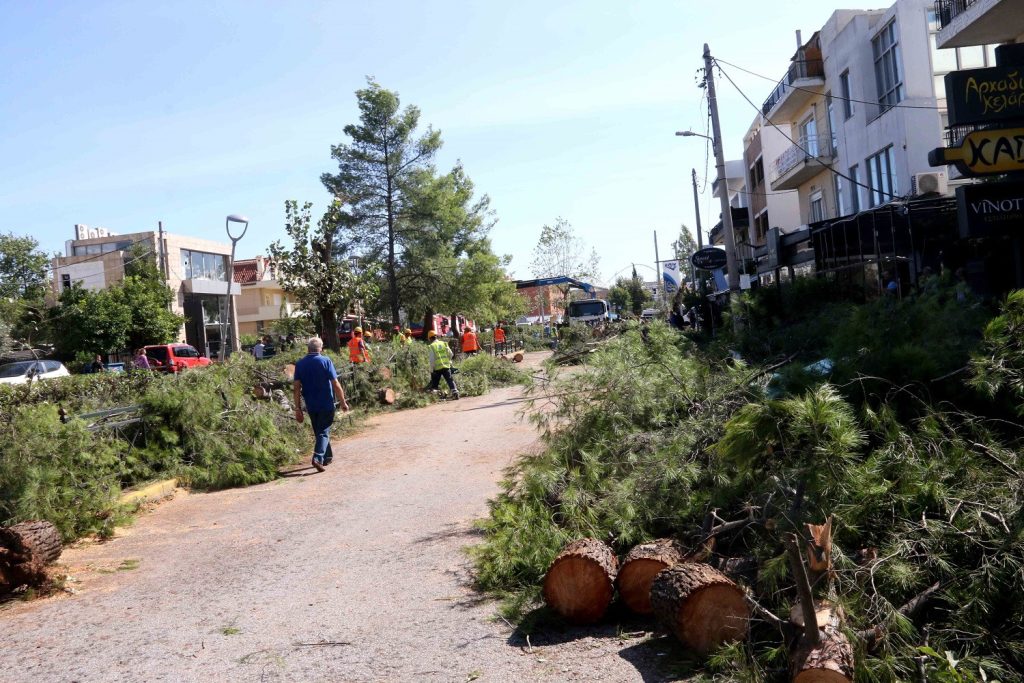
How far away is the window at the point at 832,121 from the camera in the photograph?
108 ft

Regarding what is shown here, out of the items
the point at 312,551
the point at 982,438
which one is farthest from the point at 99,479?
the point at 982,438

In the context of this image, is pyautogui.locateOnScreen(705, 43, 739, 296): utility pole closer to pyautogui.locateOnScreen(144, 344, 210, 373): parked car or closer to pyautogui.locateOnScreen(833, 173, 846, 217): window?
pyautogui.locateOnScreen(833, 173, 846, 217): window

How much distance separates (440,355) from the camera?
1984cm

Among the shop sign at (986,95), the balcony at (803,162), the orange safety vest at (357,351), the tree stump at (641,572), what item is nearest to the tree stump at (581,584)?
the tree stump at (641,572)

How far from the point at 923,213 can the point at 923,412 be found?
1037 cm

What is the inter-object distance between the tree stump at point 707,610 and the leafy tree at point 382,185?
121 feet

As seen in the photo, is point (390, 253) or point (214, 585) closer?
point (214, 585)

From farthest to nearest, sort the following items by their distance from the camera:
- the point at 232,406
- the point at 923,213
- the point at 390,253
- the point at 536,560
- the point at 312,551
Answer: the point at 390,253 → the point at 923,213 → the point at 232,406 → the point at 312,551 → the point at 536,560

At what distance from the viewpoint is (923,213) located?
15.0 m

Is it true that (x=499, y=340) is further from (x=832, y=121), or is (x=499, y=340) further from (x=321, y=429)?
A: (x=321, y=429)

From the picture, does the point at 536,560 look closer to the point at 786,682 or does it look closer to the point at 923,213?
the point at 786,682

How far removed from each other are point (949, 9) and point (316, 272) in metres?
16.3

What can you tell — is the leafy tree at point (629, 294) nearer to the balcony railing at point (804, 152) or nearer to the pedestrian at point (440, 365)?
the balcony railing at point (804, 152)

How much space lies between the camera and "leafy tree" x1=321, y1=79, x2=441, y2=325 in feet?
135
